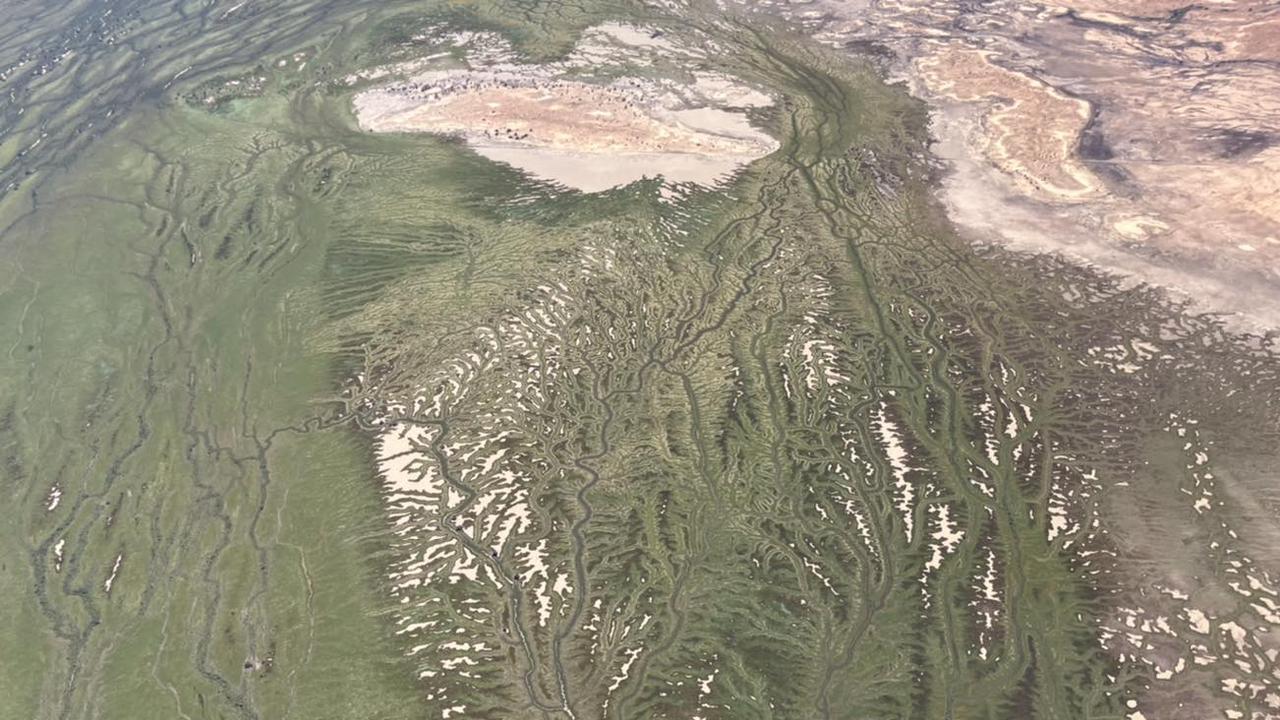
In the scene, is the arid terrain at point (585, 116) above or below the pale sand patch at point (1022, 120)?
above

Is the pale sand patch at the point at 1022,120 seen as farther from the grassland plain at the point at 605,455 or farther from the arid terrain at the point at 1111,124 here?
the grassland plain at the point at 605,455

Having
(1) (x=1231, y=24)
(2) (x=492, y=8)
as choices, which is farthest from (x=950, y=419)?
(2) (x=492, y=8)

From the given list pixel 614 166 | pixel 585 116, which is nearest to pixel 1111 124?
pixel 614 166

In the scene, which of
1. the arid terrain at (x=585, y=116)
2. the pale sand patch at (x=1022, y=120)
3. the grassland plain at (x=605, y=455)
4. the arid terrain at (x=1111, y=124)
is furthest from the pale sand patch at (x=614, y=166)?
the pale sand patch at (x=1022, y=120)

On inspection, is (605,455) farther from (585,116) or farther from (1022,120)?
(1022,120)

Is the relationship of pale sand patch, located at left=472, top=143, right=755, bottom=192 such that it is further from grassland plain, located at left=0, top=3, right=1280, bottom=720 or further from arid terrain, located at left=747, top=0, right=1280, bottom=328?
arid terrain, located at left=747, top=0, right=1280, bottom=328

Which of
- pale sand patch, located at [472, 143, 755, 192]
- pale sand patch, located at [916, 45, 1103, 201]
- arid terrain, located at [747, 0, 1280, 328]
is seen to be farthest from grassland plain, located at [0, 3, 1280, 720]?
pale sand patch, located at [916, 45, 1103, 201]
